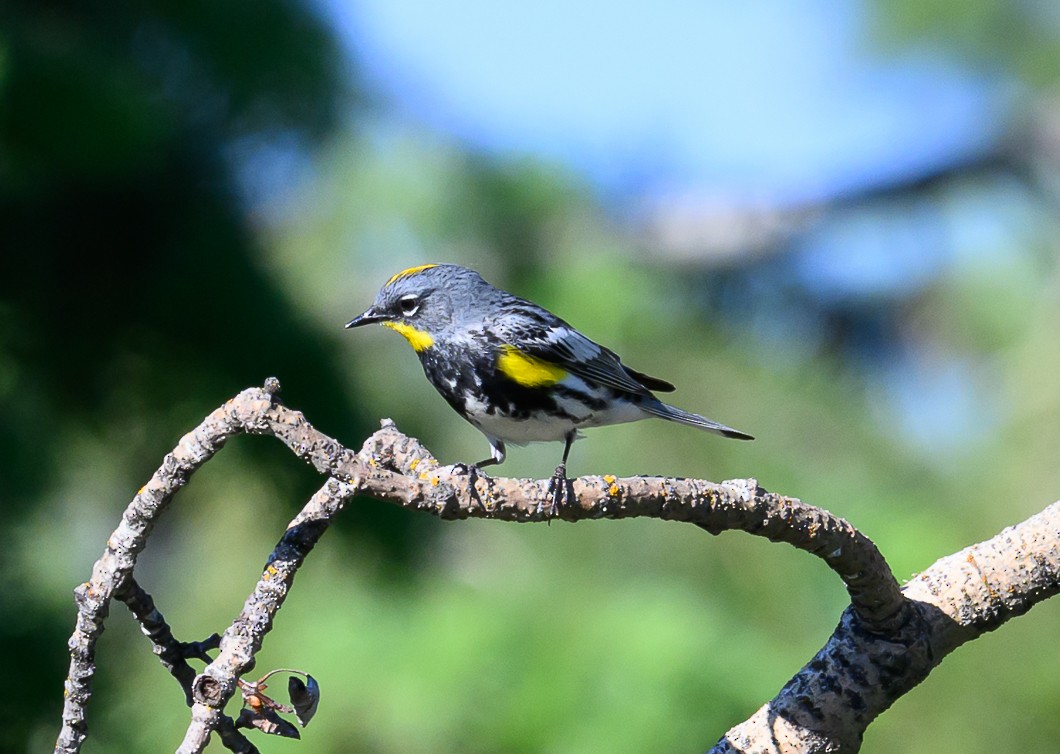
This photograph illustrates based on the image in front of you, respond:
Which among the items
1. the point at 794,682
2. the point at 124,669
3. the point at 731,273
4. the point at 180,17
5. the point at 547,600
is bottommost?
the point at 794,682

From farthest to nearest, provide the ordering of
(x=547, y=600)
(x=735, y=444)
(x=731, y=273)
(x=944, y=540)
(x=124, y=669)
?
(x=731, y=273) < (x=735, y=444) < (x=944, y=540) < (x=547, y=600) < (x=124, y=669)

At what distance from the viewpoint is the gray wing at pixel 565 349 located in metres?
2.00

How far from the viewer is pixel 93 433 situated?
210cm

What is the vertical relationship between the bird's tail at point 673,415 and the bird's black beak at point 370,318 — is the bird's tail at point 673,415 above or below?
below

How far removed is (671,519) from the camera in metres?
1.12

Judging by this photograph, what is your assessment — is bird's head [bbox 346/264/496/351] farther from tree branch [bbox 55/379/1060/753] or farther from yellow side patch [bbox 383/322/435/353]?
tree branch [bbox 55/379/1060/753]

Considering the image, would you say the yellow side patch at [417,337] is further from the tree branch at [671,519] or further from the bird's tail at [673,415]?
the tree branch at [671,519]

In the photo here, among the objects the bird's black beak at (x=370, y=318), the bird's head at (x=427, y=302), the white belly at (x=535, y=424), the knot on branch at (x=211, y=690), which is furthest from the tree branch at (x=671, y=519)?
the bird's black beak at (x=370, y=318)

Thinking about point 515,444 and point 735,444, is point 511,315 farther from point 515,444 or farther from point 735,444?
point 735,444

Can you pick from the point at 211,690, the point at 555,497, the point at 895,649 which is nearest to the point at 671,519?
the point at 555,497

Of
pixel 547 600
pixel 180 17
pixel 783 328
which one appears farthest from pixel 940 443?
pixel 180 17

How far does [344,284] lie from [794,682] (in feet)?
5.86

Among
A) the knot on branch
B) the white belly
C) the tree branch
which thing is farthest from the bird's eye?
the knot on branch

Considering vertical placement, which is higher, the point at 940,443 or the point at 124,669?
the point at 940,443
